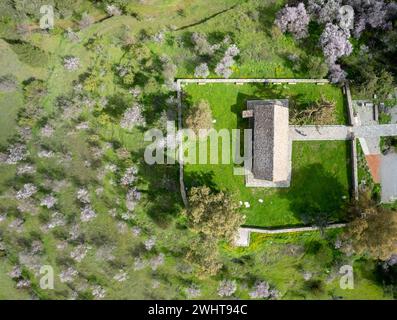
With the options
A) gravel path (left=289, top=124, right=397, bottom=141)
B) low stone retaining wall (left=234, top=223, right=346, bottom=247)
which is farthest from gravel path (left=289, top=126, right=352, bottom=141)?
low stone retaining wall (left=234, top=223, right=346, bottom=247)

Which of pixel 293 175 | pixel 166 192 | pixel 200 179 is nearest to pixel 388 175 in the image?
pixel 293 175

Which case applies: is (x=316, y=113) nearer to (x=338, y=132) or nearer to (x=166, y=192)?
(x=338, y=132)

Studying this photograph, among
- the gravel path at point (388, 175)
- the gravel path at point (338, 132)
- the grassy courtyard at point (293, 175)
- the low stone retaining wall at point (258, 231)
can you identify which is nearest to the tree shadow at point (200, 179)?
the grassy courtyard at point (293, 175)

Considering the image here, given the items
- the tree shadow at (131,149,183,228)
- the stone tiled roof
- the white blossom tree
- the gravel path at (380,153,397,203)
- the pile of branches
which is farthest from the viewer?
the tree shadow at (131,149,183,228)

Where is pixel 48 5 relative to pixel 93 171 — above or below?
above

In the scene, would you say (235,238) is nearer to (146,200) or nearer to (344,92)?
(146,200)

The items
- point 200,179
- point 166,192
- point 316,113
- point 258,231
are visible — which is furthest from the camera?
point 166,192

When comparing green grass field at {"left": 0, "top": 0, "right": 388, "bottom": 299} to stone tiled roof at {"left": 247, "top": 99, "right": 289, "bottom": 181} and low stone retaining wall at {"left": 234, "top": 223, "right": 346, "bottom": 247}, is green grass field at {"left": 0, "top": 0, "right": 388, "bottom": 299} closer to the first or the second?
low stone retaining wall at {"left": 234, "top": 223, "right": 346, "bottom": 247}
